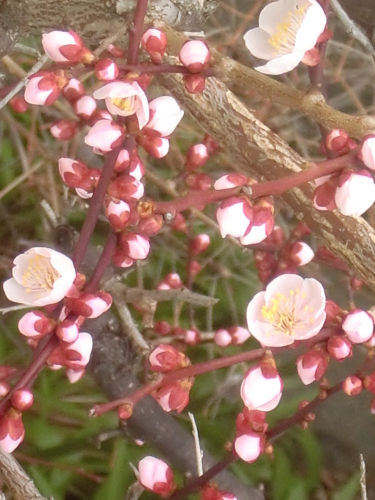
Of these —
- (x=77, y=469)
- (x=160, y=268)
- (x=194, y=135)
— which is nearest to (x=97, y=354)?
(x=77, y=469)

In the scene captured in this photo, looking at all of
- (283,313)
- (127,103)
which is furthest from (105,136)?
(283,313)

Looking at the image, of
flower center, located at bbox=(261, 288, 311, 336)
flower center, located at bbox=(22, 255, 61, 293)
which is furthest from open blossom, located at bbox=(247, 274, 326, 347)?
flower center, located at bbox=(22, 255, 61, 293)

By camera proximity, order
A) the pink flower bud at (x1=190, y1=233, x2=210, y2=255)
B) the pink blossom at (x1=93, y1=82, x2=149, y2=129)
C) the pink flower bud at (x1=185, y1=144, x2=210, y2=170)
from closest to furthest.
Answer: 1. the pink blossom at (x1=93, y1=82, x2=149, y2=129)
2. the pink flower bud at (x1=185, y1=144, x2=210, y2=170)
3. the pink flower bud at (x1=190, y1=233, x2=210, y2=255)

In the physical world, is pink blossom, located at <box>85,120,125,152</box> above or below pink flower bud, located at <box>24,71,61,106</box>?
below

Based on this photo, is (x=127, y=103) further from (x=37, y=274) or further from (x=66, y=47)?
(x=37, y=274)

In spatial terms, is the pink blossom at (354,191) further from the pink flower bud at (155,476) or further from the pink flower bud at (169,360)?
the pink flower bud at (155,476)

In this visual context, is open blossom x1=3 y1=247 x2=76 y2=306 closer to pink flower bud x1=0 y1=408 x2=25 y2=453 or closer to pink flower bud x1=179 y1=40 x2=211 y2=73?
pink flower bud x1=0 y1=408 x2=25 y2=453
